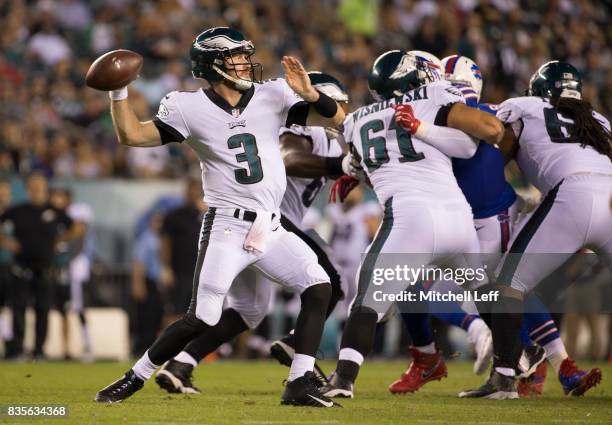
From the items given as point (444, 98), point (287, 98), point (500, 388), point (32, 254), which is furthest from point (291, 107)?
point (32, 254)

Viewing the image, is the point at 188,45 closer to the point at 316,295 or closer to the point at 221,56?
the point at 221,56

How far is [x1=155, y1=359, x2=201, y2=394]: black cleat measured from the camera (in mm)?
6561

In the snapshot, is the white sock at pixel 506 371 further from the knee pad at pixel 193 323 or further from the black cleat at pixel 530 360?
the knee pad at pixel 193 323

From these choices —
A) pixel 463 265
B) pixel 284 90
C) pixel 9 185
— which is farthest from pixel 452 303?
pixel 9 185

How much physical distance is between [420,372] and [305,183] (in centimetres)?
140

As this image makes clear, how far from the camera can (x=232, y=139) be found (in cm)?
576

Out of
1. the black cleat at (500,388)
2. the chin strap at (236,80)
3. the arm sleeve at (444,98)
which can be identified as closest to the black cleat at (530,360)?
the black cleat at (500,388)

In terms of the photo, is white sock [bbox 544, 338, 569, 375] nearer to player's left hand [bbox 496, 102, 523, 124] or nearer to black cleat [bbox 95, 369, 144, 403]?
player's left hand [bbox 496, 102, 523, 124]

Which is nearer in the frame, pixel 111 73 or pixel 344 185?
pixel 111 73

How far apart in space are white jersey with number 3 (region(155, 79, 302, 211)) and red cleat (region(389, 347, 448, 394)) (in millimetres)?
1617

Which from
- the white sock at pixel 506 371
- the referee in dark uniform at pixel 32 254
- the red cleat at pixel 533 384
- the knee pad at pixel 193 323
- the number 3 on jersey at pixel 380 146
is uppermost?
the number 3 on jersey at pixel 380 146

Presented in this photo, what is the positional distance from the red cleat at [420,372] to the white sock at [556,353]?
2.21 feet

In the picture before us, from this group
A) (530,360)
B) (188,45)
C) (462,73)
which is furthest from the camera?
(188,45)

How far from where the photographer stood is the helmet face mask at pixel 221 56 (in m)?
5.86
